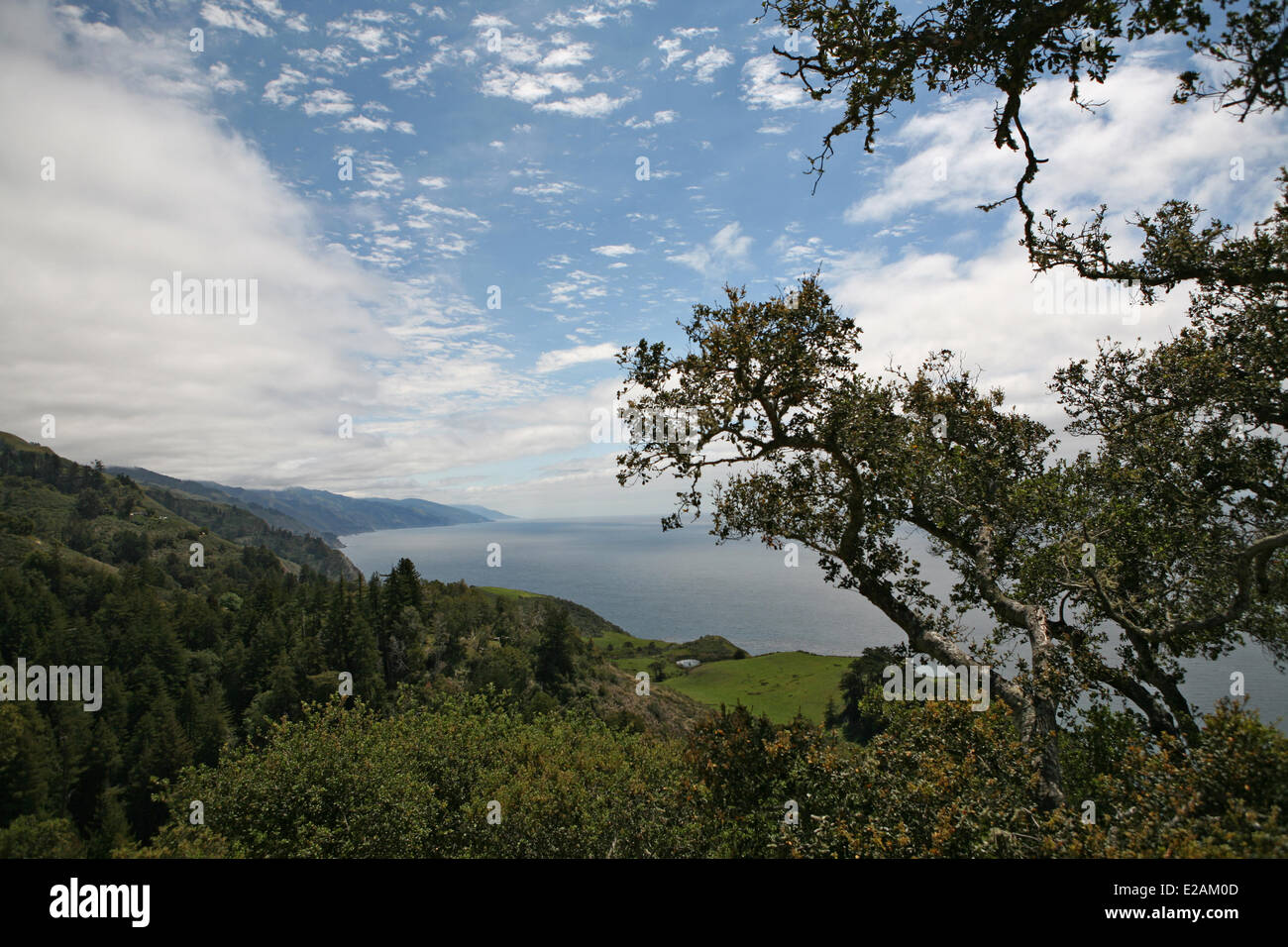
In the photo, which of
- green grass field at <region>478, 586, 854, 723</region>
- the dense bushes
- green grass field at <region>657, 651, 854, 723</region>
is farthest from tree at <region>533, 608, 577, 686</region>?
the dense bushes

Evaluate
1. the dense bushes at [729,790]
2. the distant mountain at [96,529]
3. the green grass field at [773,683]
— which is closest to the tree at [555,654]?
the green grass field at [773,683]

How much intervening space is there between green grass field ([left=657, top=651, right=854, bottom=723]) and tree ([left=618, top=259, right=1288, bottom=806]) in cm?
5624

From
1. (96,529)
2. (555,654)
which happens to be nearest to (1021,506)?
(555,654)

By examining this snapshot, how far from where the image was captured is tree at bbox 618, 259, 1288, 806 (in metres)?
8.34

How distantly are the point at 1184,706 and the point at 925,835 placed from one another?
5.57 meters

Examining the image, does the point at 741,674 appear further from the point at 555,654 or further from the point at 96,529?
the point at 96,529

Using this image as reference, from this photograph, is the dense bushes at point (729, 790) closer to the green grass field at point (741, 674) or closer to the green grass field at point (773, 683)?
the green grass field at point (741, 674)

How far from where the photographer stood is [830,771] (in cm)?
823

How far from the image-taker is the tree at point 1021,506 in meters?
8.34

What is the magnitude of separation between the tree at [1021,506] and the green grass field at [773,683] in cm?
5624

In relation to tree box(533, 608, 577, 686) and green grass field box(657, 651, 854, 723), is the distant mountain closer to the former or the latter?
tree box(533, 608, 577, 686)

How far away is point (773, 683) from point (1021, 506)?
243ft
